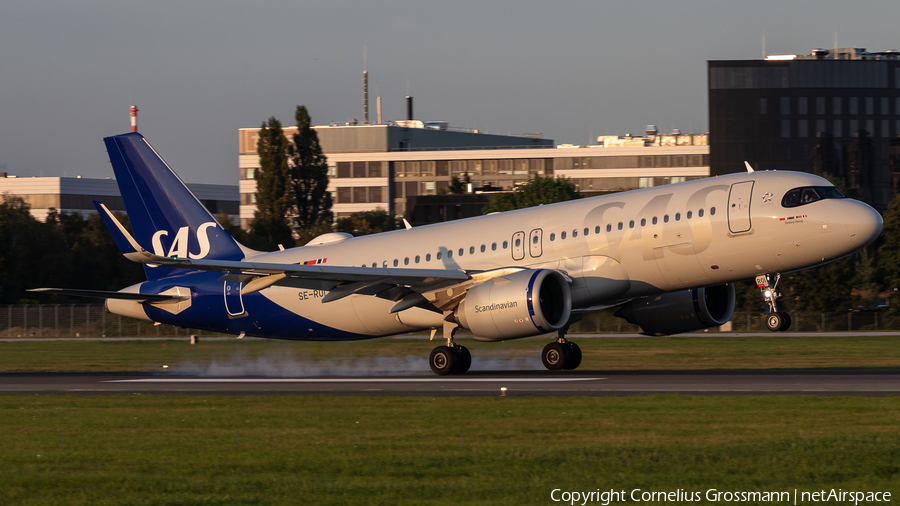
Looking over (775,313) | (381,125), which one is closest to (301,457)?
(775,313)

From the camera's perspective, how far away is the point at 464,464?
12.4m

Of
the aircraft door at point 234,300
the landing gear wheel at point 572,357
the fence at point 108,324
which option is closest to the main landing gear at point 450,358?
the landing gear wheel at point 572,357

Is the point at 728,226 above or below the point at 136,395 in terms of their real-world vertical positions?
above

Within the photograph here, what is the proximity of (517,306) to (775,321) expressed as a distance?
6.04 meters

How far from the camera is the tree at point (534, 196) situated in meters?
90.0

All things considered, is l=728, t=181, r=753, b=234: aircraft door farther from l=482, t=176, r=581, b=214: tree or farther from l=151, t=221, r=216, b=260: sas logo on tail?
l=482, t=176, r=581, b=214: tree

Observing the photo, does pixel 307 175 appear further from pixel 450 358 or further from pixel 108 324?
pixel 450 358

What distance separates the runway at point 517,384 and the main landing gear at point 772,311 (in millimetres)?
1176

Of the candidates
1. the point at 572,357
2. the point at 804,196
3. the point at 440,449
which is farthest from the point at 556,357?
the point at 440,449

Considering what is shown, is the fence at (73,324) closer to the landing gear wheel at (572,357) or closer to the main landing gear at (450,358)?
the main landing gear at (450,358)

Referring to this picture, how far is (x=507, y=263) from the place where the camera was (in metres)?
28.0

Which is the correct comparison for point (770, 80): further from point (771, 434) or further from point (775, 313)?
point (771, 434)

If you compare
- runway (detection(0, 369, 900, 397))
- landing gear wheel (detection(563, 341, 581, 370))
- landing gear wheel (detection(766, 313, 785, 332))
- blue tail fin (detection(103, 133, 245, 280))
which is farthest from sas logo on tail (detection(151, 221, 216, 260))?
landing gear wheel (detection(766, 313, 785, 332))

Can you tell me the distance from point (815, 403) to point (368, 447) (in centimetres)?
812
